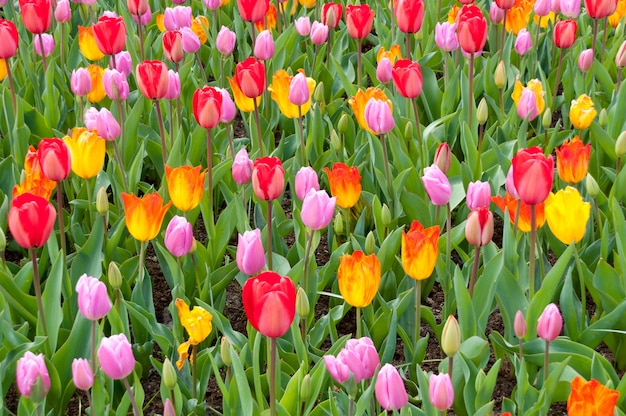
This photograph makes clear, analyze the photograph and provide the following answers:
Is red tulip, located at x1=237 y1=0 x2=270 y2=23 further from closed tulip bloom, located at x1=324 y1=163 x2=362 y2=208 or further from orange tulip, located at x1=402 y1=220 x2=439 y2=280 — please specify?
orange tulip, located at x1=402 y1=220 x2=439 y2=280

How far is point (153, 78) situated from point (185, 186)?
0.48 m

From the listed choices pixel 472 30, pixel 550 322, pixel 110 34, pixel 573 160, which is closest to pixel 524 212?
pixel 573 160

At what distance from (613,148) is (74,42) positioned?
223cm

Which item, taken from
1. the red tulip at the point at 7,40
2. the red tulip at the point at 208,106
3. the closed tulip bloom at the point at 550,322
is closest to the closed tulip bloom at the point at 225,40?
the red tulip at the point at 7,40

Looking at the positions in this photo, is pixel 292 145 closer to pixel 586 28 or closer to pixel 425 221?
pixel 425 221

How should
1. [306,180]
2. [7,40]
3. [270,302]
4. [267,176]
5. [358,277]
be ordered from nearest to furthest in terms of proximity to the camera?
[270,302] → [358,277] → [267,176] → [306,180] → [7,40]

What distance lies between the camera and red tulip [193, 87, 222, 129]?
2502 mm

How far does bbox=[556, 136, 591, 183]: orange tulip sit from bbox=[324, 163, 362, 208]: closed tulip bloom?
1.77ft

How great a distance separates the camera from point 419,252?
2.02 meters

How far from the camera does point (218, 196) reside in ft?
10.00

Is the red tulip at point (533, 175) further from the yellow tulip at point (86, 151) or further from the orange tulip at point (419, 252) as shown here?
the yellow tulip at point (86, 151)

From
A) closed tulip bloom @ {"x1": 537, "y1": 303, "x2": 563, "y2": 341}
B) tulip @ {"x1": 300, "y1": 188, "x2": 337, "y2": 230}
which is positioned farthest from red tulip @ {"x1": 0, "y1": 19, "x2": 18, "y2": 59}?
closed tulip bloom @ {"x1": 537, "y1": 303, "x2": 563, "y2": 341}

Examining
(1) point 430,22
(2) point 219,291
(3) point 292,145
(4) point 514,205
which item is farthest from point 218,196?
(1) point 430,22

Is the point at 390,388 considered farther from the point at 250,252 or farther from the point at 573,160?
the point at 573,160
